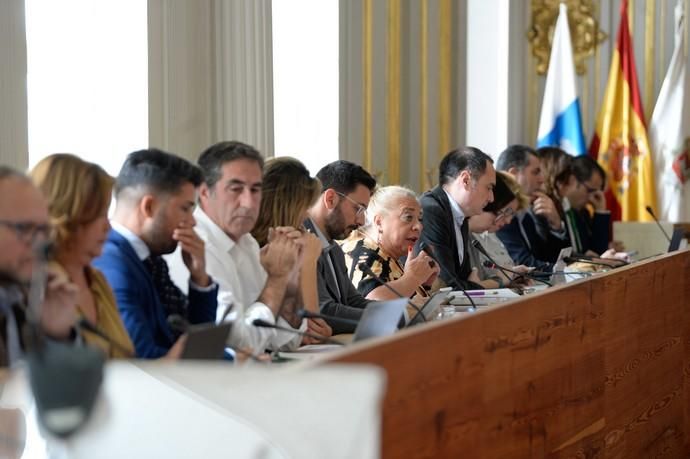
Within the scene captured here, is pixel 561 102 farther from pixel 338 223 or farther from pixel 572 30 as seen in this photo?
pixel 338 223

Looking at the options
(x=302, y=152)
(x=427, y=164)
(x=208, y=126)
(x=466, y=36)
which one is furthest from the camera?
(x=466, y=36)

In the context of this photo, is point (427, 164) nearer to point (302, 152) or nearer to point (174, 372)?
point (302, 152)

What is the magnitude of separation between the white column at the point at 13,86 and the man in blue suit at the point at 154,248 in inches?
34.0

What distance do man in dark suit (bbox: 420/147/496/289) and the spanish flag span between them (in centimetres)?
459

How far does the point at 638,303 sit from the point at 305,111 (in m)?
3.25

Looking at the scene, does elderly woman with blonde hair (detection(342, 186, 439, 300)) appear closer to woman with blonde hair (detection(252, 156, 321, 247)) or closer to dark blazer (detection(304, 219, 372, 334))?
dark blazer (detection(304, 219, 372, 334))

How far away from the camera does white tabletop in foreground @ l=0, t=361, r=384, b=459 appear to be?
5.31 feet

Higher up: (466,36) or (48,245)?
(466,36)

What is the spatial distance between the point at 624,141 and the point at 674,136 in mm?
455

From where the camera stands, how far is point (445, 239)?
5875 millimetres

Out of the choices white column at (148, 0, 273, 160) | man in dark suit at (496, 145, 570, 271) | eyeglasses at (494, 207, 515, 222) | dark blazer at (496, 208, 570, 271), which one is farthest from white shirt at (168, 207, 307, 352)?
man in dark suit at (496, 145, 570, 271)

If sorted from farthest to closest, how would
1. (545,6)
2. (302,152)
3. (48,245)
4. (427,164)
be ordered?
1. (545,6)
2. (427,164)
3. (302,152)
4. (48,245)

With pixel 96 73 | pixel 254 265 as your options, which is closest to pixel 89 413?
pixel 254 265

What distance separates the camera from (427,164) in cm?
864
